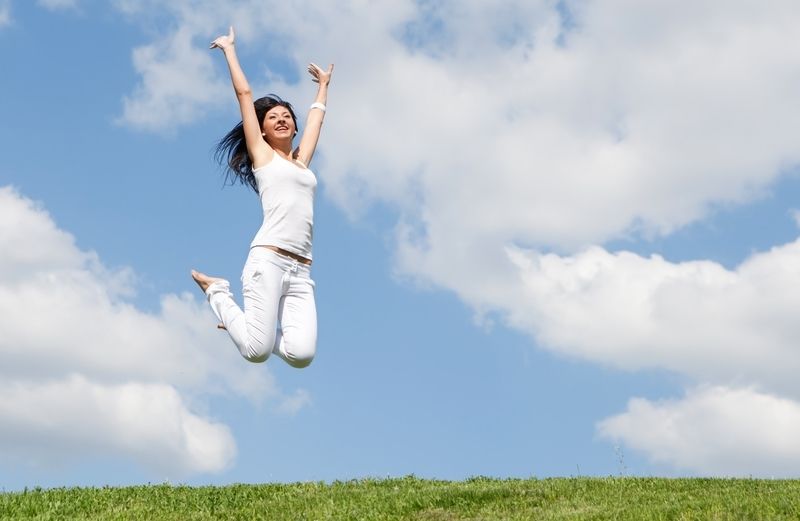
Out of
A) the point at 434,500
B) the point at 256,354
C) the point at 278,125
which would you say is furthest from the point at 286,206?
the point at 434,500

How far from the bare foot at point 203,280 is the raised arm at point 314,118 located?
1702mm

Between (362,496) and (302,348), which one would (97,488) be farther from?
(302,348)

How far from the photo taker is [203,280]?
10.9 metres

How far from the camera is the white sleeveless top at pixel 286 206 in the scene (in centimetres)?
1012

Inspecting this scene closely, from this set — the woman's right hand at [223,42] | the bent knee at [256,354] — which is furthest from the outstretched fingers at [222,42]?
the bent knee at [256,354]

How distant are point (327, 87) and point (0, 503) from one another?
7468 mm

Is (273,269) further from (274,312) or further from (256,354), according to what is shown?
(256,354)

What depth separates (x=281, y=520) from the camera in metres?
11.6

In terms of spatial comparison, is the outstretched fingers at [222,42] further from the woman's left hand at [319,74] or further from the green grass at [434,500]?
the green grass at [434,500]

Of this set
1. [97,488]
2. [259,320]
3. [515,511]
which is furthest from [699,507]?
[97,488]

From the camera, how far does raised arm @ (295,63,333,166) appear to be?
442 inches

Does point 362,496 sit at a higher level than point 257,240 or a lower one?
lower

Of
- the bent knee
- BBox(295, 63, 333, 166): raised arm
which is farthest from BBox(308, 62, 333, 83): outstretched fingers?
the bent knee

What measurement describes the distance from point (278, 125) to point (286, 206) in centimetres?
132
